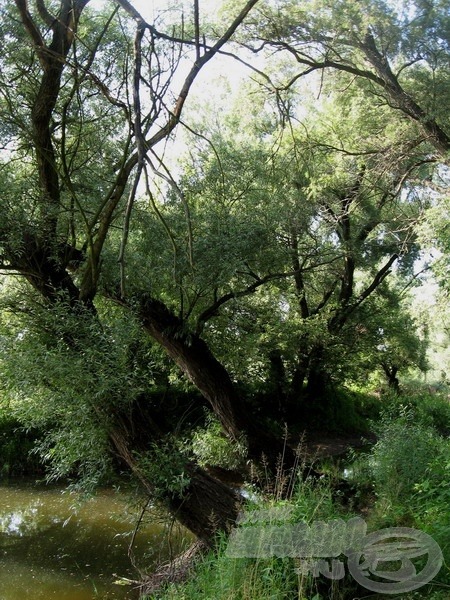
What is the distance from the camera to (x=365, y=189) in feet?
36.2

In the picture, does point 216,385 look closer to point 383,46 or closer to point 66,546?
point 66,546

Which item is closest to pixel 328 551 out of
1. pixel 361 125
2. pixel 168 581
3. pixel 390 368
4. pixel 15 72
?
pixel 168 581

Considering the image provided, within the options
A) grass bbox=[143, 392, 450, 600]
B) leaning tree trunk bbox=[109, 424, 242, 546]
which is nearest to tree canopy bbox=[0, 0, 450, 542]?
leaning tree trunk bbox=[109, 424, 242, 546]

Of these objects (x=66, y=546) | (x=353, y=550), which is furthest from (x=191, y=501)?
(x=66, y=546)

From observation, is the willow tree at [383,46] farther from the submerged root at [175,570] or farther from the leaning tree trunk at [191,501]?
the submerged root at [175,570]

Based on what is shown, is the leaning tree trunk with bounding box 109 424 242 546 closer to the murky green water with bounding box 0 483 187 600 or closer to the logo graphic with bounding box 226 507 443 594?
the murky green water with bounding box 0 483 187 600

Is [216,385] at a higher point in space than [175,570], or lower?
higher

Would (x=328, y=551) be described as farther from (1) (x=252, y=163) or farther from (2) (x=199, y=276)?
(1) (x=252, y=163)

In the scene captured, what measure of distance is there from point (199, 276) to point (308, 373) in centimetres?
780

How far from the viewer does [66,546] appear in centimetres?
830

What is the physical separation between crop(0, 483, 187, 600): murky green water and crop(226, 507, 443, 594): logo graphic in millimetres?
2295

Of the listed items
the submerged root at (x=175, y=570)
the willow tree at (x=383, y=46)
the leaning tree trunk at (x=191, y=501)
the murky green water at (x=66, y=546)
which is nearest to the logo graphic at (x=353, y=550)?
the submerged root at (x=175, y=570)

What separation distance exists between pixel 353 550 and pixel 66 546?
18.8 ft

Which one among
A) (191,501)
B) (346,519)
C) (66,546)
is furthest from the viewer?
(66,546)
